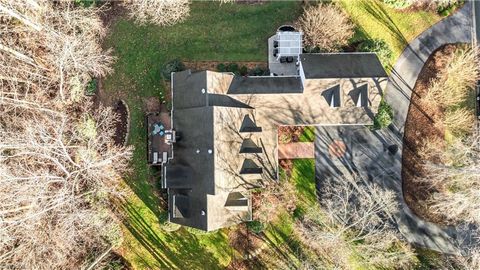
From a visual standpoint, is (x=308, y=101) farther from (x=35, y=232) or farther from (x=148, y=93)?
(x=35, y=232)

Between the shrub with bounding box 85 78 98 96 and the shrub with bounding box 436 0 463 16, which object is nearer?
the shrub with bounding box 85 78 98 96

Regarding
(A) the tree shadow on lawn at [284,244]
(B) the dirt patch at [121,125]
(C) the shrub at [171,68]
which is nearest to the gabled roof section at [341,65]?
(C) the shrub at [171,68]

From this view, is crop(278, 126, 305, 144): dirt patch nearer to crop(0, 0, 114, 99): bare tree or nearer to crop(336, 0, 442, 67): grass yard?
crop(336, 0, 442, 67): grass yard

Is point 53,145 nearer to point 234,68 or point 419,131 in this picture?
point 234,68

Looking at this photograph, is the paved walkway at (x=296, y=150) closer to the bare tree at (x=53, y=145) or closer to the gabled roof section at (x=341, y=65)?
the gabled roof section at (x=341, y=65)

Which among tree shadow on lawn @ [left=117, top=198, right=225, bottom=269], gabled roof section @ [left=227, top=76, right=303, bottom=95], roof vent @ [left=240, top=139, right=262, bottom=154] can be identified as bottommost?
tree shadow on lawn @ [left=117, top=198, right=225, bottom=269]

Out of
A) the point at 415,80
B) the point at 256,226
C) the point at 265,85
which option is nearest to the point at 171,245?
the point at 256,226

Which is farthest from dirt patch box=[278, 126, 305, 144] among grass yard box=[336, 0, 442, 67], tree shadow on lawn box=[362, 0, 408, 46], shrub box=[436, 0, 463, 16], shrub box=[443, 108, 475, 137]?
shrub box=[436, 0, 463, 16]

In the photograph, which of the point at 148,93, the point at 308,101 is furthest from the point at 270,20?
the point at 148,93

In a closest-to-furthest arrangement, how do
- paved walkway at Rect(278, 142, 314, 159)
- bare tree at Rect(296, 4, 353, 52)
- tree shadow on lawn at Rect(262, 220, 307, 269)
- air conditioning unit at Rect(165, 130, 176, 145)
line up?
air conditioning unit at Rect(165, 130, 176, 145)
bare tree at Rect(296, 4, 353, 52)
tree shadow on lawn at Rect(262, 220, 307, 269)
paved walkway at Rect(278, 142, 314, 159)
